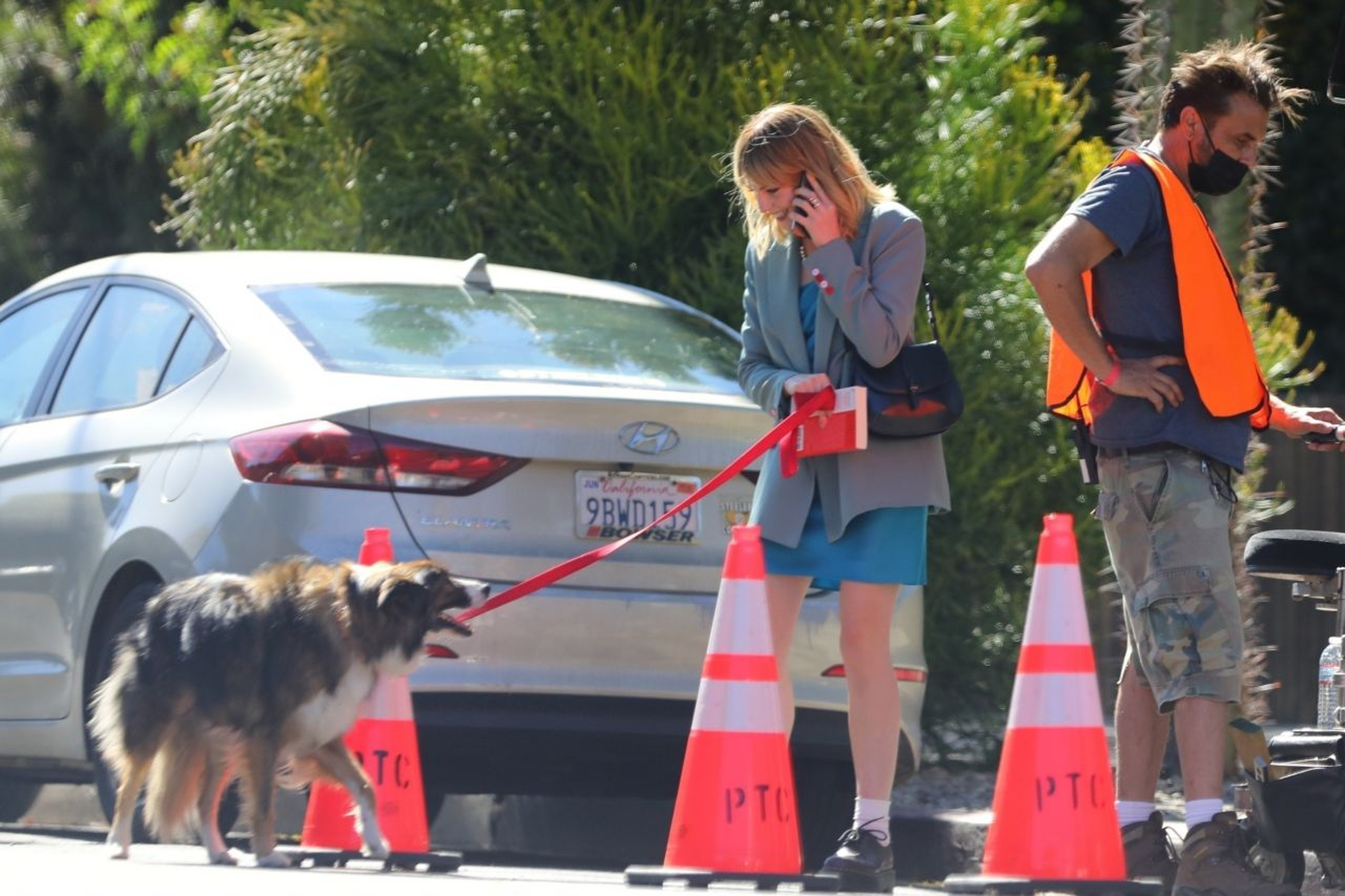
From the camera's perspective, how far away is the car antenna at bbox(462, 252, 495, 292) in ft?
21.2

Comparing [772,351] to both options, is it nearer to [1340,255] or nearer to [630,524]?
[630,524]

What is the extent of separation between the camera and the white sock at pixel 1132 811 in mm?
4996

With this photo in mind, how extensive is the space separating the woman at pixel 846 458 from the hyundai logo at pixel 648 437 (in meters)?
0.48

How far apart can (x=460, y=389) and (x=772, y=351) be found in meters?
0.83

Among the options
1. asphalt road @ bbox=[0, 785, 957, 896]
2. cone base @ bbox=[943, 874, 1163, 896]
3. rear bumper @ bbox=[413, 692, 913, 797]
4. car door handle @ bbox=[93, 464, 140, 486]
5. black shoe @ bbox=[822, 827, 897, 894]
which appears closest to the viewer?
asphalt road @ bbox=[0, 785, 957, 896]

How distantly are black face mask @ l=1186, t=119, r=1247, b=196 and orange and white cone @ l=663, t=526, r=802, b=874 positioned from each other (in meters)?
1.31

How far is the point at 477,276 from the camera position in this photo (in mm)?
6500

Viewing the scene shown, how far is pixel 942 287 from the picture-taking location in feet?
27.5

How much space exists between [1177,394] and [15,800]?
578cm

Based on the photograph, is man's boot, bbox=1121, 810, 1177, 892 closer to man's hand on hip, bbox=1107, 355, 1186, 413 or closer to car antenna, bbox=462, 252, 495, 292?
man's hand on hip, bbox=1107, 355, 1186, 413

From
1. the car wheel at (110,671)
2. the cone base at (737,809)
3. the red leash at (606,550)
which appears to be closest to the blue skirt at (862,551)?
the red leash at (606,550)

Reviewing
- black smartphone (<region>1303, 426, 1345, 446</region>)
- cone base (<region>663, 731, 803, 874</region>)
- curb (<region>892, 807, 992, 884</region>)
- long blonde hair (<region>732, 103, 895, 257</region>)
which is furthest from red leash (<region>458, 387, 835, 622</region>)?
curb (<region>892, 807, 992, 884</region>)

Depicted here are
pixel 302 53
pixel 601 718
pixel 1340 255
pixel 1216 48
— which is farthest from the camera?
pixel 1340 255

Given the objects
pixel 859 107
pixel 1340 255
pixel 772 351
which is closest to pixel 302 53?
pixel 859 107
